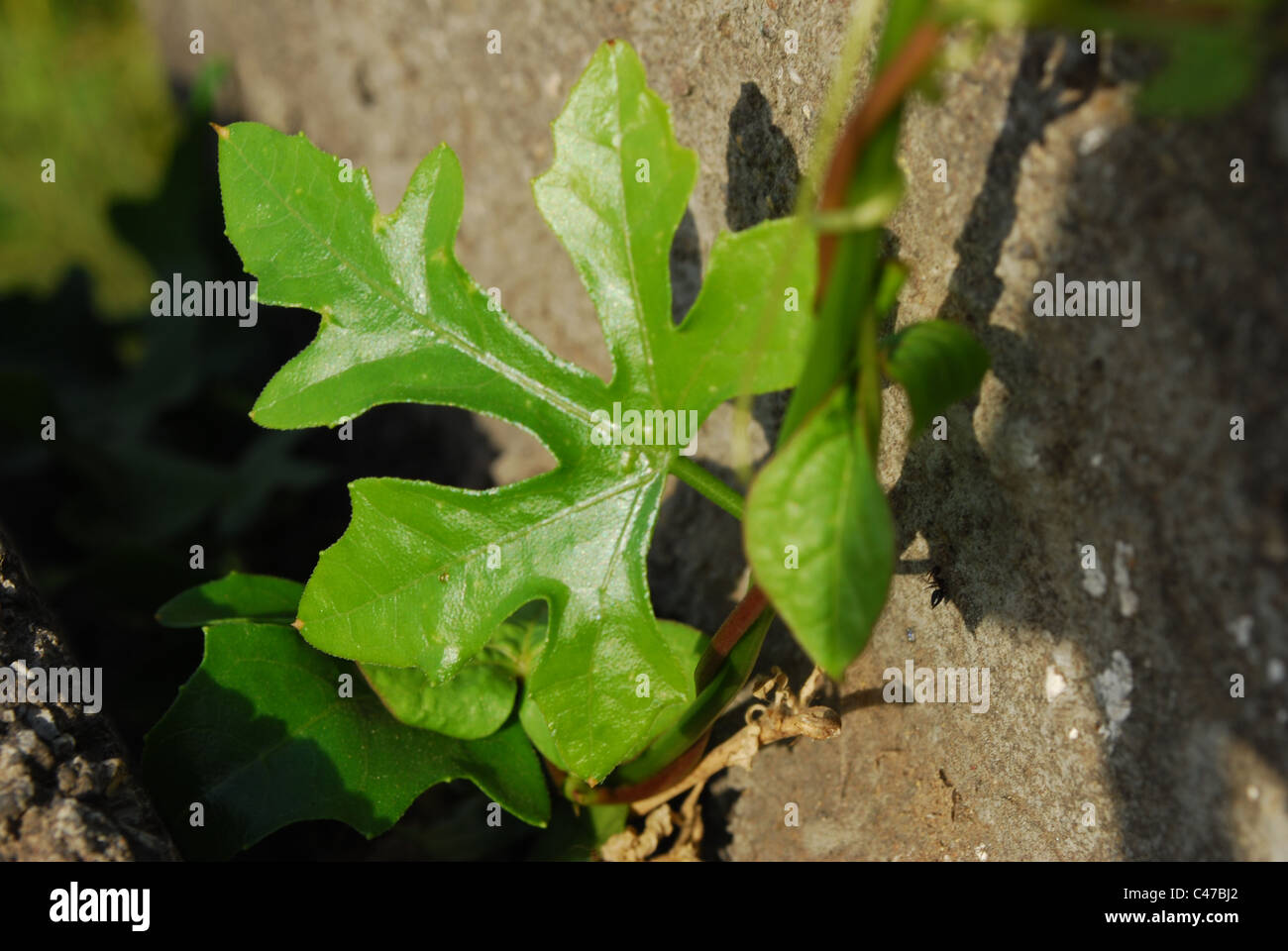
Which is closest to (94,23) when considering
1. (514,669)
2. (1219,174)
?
(514,669)

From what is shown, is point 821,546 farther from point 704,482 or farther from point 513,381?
point 513,381

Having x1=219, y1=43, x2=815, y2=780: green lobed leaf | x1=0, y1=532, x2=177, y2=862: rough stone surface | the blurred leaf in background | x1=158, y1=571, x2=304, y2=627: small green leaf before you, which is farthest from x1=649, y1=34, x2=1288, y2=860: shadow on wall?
the blurred leaf in background

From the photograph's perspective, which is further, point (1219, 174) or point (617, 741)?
point (617, 741)

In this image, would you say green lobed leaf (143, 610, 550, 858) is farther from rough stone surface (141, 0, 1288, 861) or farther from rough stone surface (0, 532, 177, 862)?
rough stone surface (141, 0, 1288, 861)

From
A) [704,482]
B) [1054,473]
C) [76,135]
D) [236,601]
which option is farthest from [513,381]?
[76,135]

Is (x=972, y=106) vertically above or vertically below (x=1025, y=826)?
above

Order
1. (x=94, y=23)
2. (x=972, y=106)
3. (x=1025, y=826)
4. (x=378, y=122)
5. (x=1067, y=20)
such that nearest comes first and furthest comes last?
(x=1067, y=20) < (x=972, y=106) < (x=1025, y=826) < (x=378, y=122) < (x=94, y=23)

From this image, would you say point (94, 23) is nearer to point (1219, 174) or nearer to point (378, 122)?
point (378, 122)

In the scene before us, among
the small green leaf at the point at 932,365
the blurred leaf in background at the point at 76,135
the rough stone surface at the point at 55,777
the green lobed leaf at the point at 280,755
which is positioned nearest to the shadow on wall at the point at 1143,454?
the small green leaf at the point at 932,365
